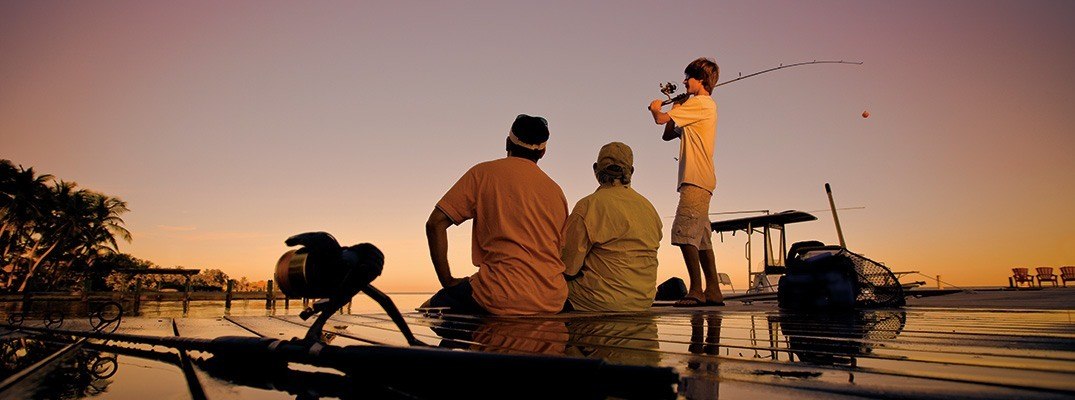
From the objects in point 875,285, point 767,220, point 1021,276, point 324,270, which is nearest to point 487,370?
point 324,270

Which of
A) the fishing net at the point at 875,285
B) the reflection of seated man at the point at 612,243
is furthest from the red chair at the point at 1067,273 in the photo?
the reflection of seated man at the point at 612,243

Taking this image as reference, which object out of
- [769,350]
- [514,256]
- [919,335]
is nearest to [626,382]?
[769,350]

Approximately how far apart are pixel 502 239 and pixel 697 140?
277 cm

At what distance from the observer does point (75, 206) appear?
38156mm

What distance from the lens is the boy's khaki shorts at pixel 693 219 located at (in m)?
4.77

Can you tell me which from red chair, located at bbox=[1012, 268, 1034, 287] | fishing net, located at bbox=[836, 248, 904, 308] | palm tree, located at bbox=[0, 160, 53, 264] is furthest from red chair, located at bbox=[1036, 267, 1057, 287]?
palm tree, located at bbox=[0, 160, 53, 264]

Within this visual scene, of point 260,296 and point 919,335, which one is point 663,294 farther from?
point 260,296

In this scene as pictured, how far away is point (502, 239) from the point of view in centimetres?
306

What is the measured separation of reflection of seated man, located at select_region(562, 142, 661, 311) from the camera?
3676mm

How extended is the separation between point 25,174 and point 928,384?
45379 millimetres

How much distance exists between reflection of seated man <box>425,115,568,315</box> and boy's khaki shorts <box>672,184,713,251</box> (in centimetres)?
189

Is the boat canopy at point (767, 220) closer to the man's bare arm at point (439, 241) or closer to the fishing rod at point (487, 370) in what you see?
the man's bare arm at point (439, 241)

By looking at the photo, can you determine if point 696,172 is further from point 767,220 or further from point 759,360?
point 767,220

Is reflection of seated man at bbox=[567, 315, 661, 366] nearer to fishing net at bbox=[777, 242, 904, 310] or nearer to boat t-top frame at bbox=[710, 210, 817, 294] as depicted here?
fishing net at bbox=[777, 242, 904, 310]
